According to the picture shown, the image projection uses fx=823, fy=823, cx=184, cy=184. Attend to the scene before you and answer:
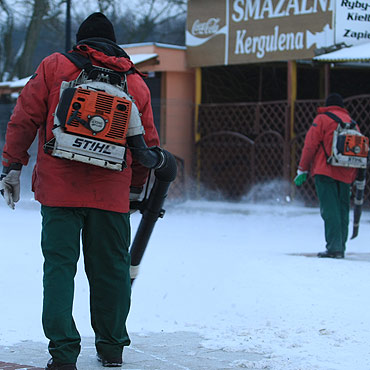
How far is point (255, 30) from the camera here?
15930 millimetres

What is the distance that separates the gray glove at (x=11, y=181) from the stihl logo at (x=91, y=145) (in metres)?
0.36

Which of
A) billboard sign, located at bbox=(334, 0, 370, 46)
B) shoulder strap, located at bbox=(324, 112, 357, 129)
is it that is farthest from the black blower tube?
billboard sign, located at bbox=(334, 0, 370, 46)

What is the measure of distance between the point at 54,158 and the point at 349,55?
1082 cm

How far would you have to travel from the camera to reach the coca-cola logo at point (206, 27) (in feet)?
54.6

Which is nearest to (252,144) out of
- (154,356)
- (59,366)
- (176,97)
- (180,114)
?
(180,114)

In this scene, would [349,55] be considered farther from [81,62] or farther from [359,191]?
[81,62]

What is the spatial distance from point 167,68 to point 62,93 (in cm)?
1313

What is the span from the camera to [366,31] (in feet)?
48.9

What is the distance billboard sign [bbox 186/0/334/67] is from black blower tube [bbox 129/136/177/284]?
35.7 ft

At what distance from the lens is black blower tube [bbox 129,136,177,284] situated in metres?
4.32

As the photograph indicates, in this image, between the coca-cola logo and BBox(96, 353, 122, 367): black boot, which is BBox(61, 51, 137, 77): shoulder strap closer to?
BBox(96, 353, 122, 367): black boot

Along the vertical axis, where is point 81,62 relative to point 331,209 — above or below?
above

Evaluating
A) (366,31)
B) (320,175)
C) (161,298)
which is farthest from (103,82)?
(366,31)

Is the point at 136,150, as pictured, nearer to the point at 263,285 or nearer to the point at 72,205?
the point at 72,205
